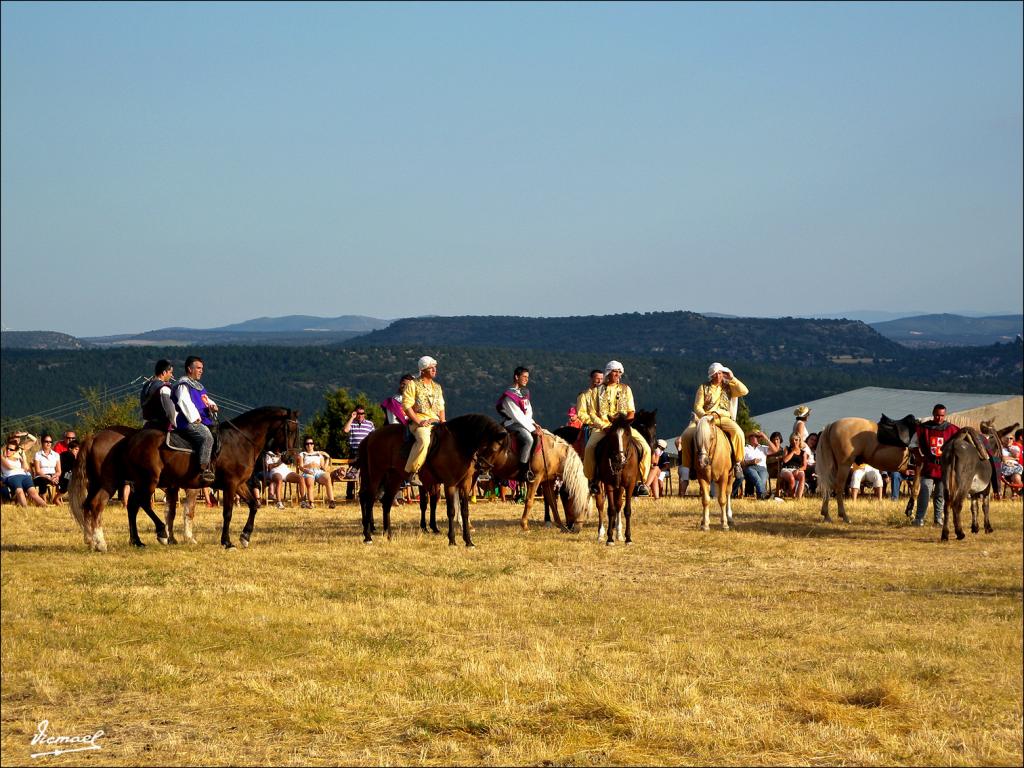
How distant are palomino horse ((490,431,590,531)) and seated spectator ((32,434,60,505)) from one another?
8.39m

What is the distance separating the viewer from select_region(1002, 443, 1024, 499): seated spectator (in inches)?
925

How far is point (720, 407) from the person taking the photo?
60.7ft

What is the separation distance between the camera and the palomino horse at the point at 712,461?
17.8m

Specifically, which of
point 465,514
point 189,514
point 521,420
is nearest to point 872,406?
point 521,420

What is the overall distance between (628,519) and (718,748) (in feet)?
28.6

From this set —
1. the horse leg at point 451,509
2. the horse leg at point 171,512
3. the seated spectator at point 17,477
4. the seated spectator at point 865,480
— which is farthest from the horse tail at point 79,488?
the seated spectator at point 865,480

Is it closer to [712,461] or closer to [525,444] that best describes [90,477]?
[525,444]

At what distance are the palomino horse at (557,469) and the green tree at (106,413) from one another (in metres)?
14.1

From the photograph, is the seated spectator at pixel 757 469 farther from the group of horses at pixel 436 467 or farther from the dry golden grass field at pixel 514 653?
the dry golden grass field at pixel 514 653

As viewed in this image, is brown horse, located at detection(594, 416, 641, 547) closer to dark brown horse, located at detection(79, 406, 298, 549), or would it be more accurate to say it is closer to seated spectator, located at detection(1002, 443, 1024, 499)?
dark brown horse, located at detection(79, 406, 298, 549)

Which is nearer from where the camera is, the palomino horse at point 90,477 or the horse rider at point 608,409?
the palomino horse at point 90,477

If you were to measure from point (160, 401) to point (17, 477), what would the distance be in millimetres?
6953

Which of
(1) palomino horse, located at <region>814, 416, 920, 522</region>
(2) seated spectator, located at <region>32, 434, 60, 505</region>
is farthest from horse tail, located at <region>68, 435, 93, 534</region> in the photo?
(1) palomino horse, located at <region>814, 416, 920, 522</region>

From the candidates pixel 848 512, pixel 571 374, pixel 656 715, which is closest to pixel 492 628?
pixel 656 715
